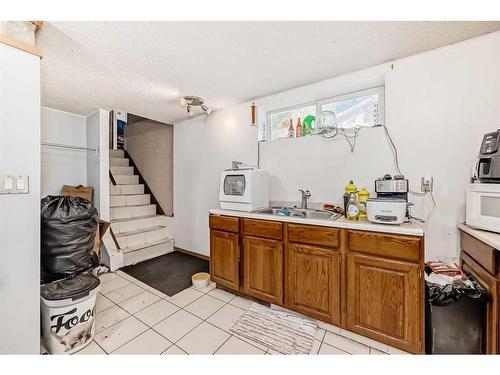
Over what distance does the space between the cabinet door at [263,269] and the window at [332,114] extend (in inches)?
52.2

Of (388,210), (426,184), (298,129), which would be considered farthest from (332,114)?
(388,210)

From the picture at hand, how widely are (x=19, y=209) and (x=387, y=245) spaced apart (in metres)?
2.38

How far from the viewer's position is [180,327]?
171 centimetres

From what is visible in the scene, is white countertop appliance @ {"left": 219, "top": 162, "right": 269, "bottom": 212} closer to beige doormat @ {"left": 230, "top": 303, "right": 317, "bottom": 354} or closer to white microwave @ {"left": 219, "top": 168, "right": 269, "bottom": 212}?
white microwave @ {"left": 219, "top": 168, "right": 269, "bottom": 212}

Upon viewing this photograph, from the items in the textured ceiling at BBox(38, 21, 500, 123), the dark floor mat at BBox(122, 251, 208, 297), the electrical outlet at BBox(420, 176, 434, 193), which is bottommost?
the dark floor mat at BBox(122, 251, 208, 297)

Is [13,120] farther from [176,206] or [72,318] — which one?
[176,206]

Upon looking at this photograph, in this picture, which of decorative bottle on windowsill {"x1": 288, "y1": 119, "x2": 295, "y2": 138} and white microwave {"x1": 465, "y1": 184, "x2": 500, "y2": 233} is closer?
white microwave {"x1": 465, "y1": 184, "x2": 500, "y2": 233}

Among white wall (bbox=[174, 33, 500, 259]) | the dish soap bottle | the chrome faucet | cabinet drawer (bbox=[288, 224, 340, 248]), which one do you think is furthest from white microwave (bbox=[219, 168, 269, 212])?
the dish soap bottle

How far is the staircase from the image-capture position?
313cm

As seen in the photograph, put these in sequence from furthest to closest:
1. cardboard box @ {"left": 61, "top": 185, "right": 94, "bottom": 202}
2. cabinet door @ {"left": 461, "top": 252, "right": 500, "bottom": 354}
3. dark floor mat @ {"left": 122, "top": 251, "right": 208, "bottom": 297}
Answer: cardboard box @ {"left": 61, "top": 185, "right": 94, "bottom": 202} → dark floor mat @ {"left": 122, "top": 251, "right": 208, "bottom": 297} → cabinet door @ {"left": 461, "top": 252, "right": 500, "bottom": 354}

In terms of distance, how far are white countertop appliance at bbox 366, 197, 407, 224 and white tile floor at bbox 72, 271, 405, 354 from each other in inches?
35.3

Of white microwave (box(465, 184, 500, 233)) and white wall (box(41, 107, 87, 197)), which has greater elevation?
white wall (box(41, 107, 87, 197))

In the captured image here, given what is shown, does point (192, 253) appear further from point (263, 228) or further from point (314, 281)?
point (314, 281)

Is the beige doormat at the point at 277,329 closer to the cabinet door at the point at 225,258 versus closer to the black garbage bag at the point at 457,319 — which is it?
the cabinet door at the point at 225,258
